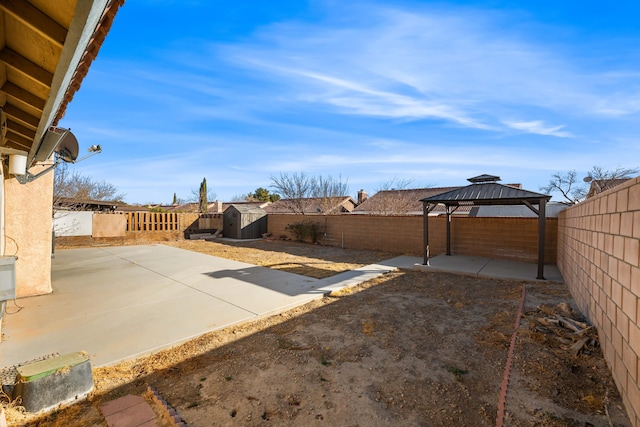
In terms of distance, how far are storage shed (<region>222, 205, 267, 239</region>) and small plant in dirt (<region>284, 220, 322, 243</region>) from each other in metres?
2.97

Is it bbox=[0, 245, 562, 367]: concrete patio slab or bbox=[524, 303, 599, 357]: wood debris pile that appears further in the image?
bbox=[0, 245, 562, 367]: concrete patio slab

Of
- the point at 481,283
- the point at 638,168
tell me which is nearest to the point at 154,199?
A: the point at 481,283

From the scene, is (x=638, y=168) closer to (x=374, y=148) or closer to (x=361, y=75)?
(x=374, y=148)

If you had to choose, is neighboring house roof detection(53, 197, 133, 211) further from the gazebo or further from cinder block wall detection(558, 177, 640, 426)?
cinder block wall detection(558, 177, 640, 426)

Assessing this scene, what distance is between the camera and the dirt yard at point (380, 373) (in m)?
2.30

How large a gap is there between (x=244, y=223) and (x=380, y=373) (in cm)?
1482

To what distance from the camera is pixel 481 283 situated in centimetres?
666

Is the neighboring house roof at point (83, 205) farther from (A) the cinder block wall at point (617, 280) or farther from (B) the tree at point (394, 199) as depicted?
(B) the tree at point (394, 199)

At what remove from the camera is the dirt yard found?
2299 mm

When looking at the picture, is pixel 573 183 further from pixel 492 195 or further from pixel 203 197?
pixel 203 197

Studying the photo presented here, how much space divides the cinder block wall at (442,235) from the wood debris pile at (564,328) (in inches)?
196

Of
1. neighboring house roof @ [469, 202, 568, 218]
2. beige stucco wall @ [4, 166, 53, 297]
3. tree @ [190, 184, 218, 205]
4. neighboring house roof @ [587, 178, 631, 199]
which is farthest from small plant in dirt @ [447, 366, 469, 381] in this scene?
tree @ [190, 184, 218, 205]

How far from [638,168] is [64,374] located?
2467cm

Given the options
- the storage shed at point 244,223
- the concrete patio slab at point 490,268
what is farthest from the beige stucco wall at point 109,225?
the concrete patio slab at point 490,268
